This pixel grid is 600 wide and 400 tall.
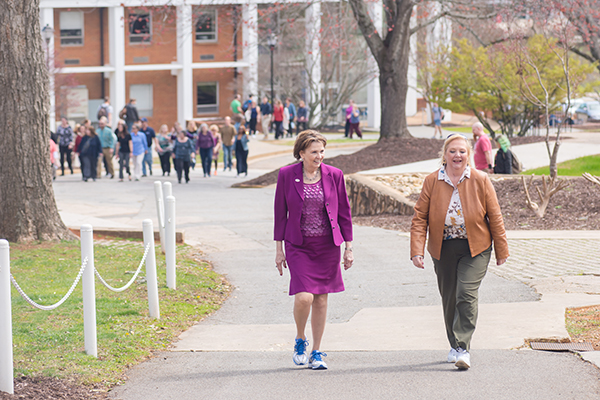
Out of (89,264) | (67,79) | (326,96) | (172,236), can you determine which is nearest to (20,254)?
(172,236)

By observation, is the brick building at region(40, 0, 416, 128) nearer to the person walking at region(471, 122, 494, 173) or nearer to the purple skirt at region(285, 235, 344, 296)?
the person walking at region(471, 122, 494, 173)

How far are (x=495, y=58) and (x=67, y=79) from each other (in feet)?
84.6

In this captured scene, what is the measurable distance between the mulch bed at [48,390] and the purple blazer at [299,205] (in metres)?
1.67

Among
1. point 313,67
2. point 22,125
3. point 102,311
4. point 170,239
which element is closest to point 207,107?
point 313,67

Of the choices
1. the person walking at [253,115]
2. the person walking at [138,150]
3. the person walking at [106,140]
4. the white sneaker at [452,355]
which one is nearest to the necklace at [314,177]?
the white sneaker at [452,355]

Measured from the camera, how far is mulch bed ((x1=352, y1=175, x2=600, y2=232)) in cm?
1284

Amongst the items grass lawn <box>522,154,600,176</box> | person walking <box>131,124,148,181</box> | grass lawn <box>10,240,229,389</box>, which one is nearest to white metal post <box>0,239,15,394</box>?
grass lawn <box>10,240,229,389</box>

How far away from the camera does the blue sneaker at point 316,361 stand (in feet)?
18.5

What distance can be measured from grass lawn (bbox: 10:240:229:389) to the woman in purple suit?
1432 mm

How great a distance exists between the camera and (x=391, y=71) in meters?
22.9

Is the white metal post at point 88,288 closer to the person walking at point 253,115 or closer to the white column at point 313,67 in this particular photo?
the person walking at point 253,115

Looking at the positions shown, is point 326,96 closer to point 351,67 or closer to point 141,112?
point 351,67

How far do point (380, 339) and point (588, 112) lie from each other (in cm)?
4466

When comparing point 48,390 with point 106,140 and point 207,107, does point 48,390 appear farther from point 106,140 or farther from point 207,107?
point 207,107
